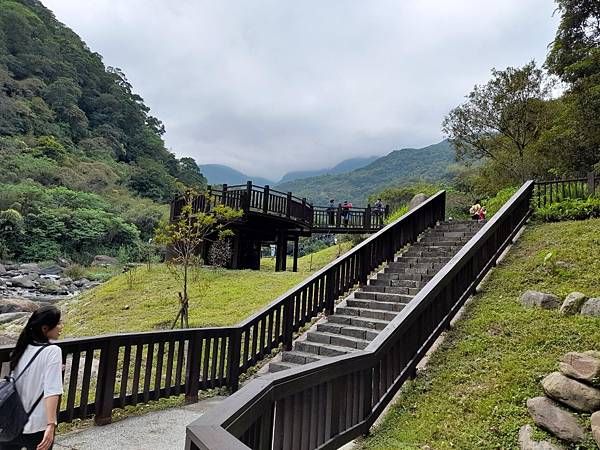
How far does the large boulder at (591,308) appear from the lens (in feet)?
15.6

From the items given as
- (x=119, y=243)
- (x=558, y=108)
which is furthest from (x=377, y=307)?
(x=119, y=243)

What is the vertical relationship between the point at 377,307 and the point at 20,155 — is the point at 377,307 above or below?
below

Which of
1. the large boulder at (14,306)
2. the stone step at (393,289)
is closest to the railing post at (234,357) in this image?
the stone step at (393,289)

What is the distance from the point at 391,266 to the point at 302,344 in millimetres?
2804

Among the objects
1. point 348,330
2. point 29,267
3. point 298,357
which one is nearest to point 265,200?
point 348,330

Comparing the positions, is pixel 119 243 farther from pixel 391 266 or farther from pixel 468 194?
pixel 391 266

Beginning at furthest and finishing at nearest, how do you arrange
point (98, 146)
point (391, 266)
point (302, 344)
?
point (98, 146)
point (391, 266)
point (302, 344)

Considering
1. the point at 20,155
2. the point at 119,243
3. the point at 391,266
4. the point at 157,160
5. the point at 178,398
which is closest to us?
the point at 178,398

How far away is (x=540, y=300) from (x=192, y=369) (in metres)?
4.47

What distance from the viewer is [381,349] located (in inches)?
150

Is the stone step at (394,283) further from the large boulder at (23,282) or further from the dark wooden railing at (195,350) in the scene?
the large boulder at (23,282)

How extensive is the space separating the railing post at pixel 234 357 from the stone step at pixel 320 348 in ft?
3.63

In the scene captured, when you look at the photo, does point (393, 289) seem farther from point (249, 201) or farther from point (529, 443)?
point (249, 201)

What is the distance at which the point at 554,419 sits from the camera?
Answer: 3.21 m
